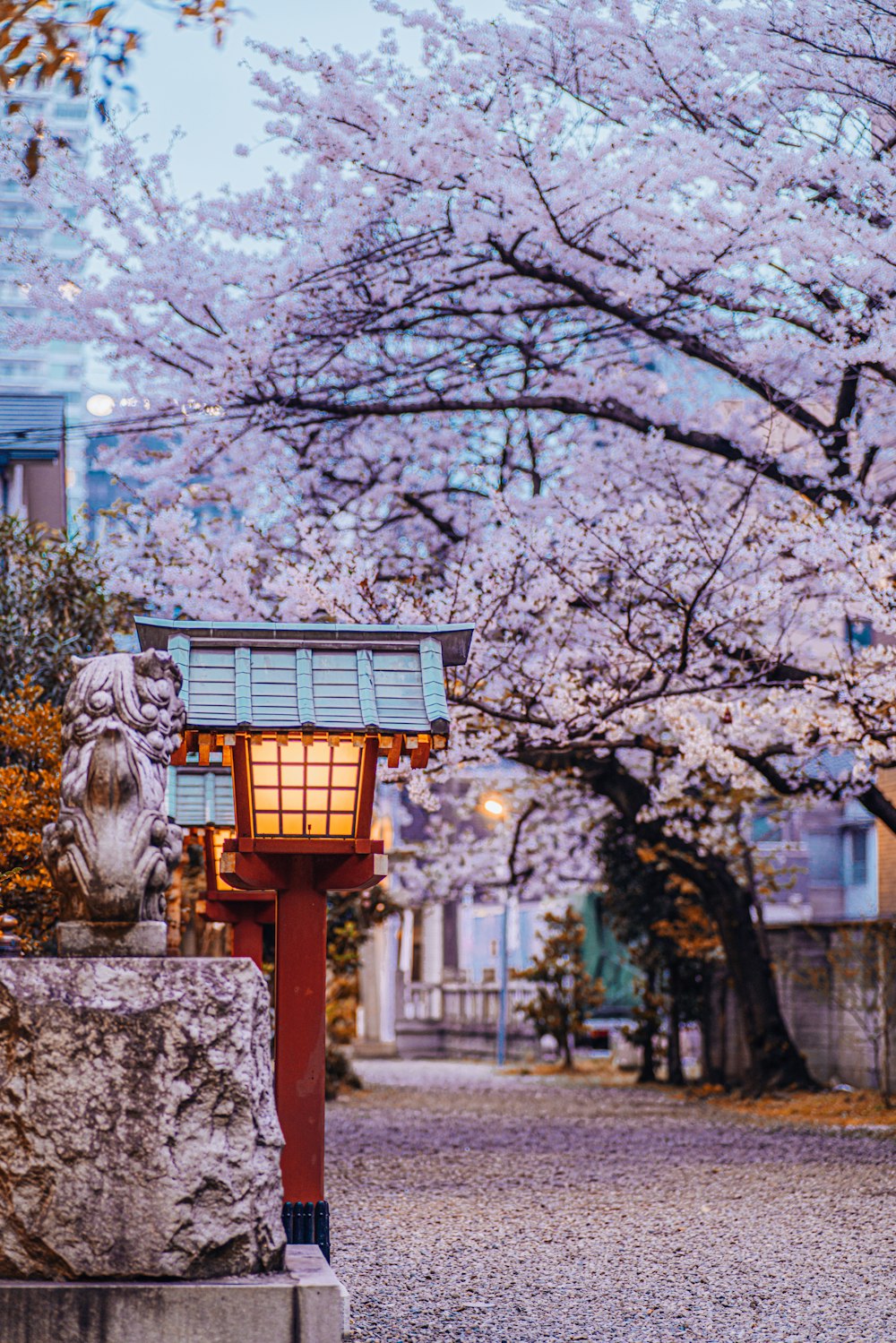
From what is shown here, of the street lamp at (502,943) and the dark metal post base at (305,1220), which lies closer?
the dark metal post base at (305,1220)

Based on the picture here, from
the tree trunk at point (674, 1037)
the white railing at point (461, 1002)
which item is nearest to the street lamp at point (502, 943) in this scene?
the white railing at point (461, 1002)

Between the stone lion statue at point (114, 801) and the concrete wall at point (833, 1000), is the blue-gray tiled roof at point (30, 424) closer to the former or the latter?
the concrete wall at point (833, 1000)

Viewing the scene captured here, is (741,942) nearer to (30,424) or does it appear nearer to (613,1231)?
(613,1231)

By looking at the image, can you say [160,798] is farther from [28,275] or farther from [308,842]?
[28,275]

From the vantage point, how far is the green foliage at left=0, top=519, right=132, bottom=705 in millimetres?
12305

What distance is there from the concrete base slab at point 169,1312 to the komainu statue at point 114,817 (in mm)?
918

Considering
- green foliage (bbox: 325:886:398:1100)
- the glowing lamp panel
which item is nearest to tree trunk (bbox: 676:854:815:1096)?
green foliage (bbox: 325:886:398:1100)

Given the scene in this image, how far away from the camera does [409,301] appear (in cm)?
1166

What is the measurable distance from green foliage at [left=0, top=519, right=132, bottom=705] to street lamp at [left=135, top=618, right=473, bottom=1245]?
596 centimetres

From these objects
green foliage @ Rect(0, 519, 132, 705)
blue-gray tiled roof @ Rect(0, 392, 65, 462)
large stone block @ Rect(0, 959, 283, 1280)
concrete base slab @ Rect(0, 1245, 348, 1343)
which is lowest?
concrete base slab @ Rect(0, 1245, 348, 1343)

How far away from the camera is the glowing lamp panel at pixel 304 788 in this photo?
6410 mm

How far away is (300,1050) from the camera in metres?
6.27

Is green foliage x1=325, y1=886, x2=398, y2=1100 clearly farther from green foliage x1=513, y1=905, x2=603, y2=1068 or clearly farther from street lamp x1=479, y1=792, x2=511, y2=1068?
green foliage x1=513, y1=905, x2=603, y2=1068

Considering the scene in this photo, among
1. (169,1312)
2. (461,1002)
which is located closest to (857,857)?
(461,1002)
